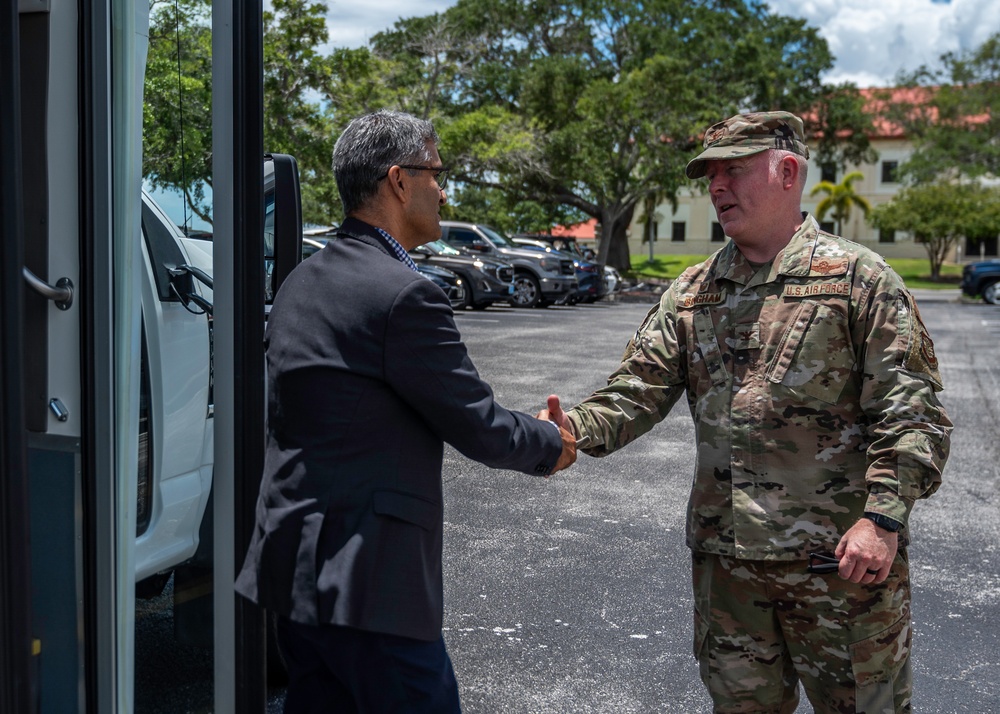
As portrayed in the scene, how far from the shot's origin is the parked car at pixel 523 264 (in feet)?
74.9

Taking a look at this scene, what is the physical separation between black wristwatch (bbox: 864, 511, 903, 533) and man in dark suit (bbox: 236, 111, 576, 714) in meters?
0.90

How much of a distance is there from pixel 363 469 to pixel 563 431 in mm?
689

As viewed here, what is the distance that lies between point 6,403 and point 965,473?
6.76 metres

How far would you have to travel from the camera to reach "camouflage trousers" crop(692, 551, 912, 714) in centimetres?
249

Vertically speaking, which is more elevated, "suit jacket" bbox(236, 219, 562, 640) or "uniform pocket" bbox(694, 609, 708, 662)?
"suit jacket" bbox(236, 219, 562, 640)

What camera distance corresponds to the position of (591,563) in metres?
5.07

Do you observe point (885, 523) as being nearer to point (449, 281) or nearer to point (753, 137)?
point (753, 137)

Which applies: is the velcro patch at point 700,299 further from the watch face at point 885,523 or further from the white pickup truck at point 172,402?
the white pickup truck at point 172,402

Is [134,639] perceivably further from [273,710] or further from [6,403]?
[273,710]

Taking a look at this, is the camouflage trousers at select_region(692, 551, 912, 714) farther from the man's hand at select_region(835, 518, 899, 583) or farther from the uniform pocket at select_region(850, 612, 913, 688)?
the man's hand at select_region(835, 518, 899, 583)

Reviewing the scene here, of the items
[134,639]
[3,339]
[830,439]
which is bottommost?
[134,639]

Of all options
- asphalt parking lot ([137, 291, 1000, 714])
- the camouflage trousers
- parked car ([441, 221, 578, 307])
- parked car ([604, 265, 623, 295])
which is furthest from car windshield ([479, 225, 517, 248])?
the camouflage trousers

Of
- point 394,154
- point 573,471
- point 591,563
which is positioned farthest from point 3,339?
point 573,471

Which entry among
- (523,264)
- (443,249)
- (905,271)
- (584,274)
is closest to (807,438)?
(443,249)
